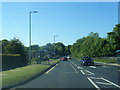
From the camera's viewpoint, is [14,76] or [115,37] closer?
[14,76]

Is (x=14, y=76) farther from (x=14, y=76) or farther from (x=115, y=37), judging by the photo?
(x=115, y=37)

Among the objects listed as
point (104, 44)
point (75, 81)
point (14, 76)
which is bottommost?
point (75, 81)

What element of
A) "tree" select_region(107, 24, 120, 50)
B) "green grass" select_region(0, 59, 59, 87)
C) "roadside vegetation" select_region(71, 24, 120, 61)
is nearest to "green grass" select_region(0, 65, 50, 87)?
"green grass" select_region(0, 59, 59, 87)

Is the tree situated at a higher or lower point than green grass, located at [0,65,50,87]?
higher

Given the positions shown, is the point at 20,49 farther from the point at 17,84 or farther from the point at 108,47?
the point at 17,84

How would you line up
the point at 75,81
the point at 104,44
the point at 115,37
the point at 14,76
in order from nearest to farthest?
1. the point at 75,81
2. the point at 14,76
3. the point at 115,37
4. the point at 104,44

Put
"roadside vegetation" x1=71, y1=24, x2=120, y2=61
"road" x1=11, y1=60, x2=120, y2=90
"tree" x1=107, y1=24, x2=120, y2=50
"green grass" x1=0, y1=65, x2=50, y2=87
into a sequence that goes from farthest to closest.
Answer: "roadside vegetation" x1=71, y1=24, x2=120, y2=61 → "tree" x1=107, y1=24, x2=120, y2=50 → "green grass" x1=0, y1=65, x2=50, y2=87 → "road" x1=11, y1=60, x2=120, y2=90

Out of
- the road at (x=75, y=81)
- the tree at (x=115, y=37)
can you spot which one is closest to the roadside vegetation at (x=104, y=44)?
the tree at (x=115, y=37)

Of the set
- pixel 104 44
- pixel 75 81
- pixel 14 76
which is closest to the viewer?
pixel 75 81

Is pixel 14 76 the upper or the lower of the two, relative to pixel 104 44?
lower

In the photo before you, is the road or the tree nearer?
the road

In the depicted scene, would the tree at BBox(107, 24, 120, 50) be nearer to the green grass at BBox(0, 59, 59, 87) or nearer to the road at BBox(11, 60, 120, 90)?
the road at BBox(11, 60, 120, 90)

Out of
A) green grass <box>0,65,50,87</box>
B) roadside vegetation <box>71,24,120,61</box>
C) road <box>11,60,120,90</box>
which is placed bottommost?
road <box>11,60,120,90</box>

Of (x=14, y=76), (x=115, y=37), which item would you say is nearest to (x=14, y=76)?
(x=14, y=76)
